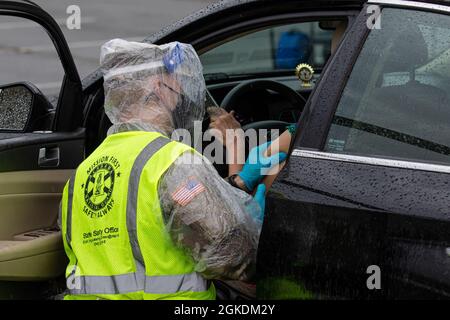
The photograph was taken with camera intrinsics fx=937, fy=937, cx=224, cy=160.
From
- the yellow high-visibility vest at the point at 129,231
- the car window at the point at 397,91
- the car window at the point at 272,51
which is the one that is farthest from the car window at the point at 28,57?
the car window at the point at 397,91

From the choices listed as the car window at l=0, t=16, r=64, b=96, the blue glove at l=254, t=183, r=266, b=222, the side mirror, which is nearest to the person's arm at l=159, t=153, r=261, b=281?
the blue glove at l=254, t=183, r=266, b=222

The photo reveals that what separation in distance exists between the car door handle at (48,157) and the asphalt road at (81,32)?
258 inches

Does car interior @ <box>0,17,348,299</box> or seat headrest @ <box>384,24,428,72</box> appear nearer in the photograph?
seat headrest @ <box>384,24,428,72</box>

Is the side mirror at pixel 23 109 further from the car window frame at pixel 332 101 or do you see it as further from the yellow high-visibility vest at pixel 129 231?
the car window frame at pixel 332 101

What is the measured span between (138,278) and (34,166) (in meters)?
0.84

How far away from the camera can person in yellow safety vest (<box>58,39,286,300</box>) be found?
8.87ft

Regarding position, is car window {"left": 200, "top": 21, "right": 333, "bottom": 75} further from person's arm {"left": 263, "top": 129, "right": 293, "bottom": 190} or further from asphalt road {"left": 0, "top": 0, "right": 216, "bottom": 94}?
asphalt road {"left": 0, "top": 0, "right": 216, "bottom": 94}

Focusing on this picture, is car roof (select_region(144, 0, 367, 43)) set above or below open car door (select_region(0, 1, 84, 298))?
above

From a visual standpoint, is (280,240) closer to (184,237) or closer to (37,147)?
(184,237)

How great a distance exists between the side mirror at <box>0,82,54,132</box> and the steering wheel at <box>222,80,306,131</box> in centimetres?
86

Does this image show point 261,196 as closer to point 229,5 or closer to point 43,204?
point 229,5

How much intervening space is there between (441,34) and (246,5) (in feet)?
2.95

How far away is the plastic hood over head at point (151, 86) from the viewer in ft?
9.47
